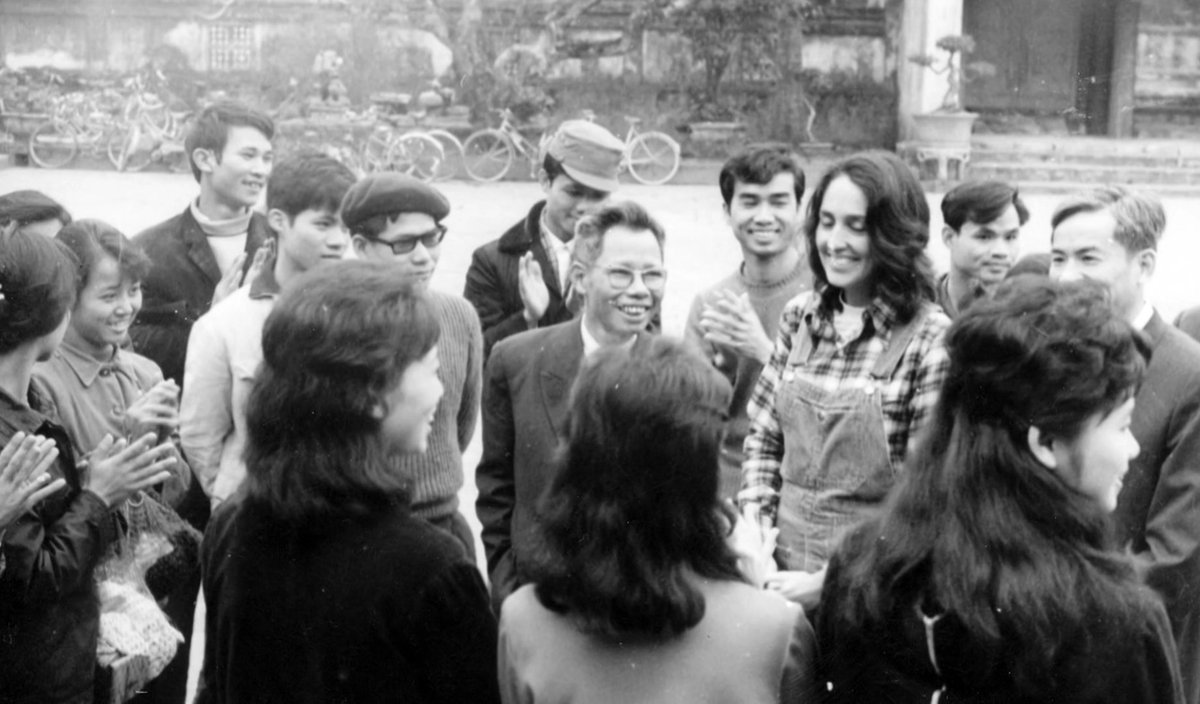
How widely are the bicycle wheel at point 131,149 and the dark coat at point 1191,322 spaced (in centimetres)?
1647

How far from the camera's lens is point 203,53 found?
2231 cm

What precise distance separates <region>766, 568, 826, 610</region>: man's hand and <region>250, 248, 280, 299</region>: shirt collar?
1.53m

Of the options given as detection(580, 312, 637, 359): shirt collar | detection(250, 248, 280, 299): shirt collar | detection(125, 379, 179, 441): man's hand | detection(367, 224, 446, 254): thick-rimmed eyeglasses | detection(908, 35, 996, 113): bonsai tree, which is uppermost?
detection(908, 35, 996, 113): bonsai tree

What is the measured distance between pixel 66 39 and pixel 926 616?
22.7 meters

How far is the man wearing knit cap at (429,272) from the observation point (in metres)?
3.46

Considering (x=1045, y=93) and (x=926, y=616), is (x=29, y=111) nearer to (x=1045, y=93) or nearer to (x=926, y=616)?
(x=1045, y=93)

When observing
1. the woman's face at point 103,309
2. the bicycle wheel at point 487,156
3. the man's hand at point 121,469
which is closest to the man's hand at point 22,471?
the man's hand at point 121,469

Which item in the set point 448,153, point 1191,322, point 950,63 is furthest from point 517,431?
point 950,63

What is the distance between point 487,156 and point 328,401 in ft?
55.2

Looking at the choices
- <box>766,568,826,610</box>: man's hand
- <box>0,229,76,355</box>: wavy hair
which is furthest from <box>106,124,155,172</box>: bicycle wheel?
<box>766,568,826,610</box>: man's hand

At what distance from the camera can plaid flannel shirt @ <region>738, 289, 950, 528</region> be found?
300 centimetres

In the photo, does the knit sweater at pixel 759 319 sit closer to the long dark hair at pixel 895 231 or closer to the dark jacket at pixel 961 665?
the long dark hair at pixel 895 231

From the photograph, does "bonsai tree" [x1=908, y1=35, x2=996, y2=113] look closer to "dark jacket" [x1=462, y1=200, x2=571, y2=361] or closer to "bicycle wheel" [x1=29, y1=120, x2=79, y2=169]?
"bicycle wheel" [x1=29, y1=120, x2=79, y2=169]

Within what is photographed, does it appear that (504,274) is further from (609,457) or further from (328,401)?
(609,457)
